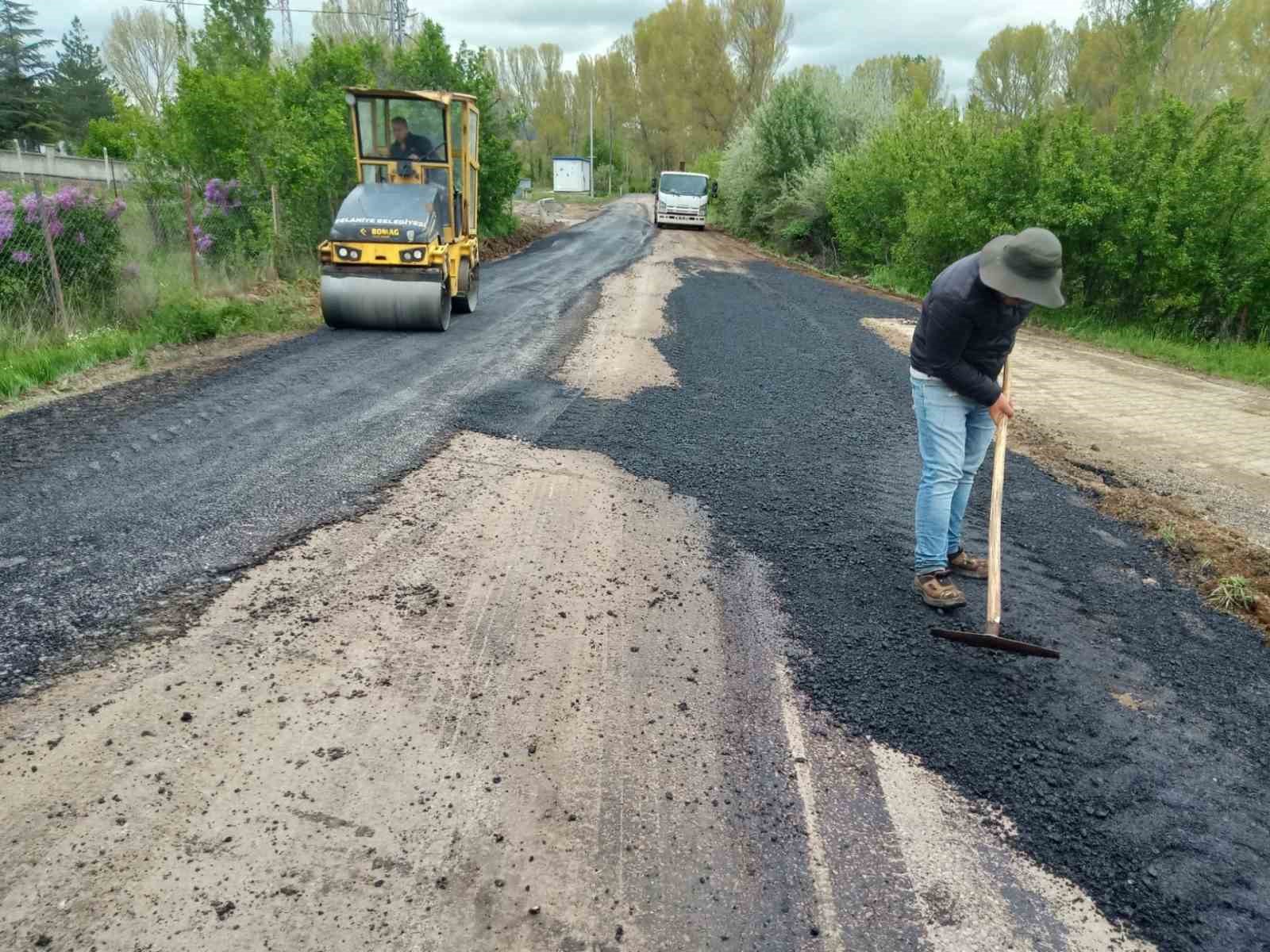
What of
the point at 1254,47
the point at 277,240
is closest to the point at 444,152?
the point at 277,240

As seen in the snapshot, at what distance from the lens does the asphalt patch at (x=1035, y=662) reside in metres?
2.49

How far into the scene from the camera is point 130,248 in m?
9.86

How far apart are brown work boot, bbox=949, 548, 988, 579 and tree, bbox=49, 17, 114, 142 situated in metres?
47.3

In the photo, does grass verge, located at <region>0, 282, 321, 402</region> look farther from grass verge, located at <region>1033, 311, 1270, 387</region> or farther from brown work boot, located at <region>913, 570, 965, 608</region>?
grass verge, located at <region>1033, 311, 1270, 387</region>

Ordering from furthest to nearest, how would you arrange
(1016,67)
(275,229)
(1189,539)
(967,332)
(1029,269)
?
(1016,67) < (275,229) < (1189,539) < (967,332) < (1029,269)

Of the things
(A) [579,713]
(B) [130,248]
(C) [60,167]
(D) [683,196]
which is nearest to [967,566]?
(A) [579,713]

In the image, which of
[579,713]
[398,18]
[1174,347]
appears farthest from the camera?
[398,18]

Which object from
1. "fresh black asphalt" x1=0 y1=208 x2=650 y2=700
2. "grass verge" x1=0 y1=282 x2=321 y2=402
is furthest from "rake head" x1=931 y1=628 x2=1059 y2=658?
"grass verge" x1=0 y1=282 x2=321 y2=402

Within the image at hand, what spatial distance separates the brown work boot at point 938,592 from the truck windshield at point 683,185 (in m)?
28.5

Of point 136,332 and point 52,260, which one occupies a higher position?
point 52,260

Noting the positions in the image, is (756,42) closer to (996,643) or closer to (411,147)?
(411,147)

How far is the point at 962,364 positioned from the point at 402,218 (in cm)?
767

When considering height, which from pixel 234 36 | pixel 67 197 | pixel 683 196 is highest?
pixel 234 36

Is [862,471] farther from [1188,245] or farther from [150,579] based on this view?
[1188,245]
